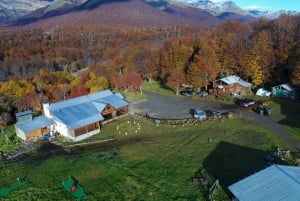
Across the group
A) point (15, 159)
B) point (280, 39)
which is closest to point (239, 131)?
point (15, 159)

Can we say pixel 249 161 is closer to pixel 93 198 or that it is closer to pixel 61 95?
pixel 93 198

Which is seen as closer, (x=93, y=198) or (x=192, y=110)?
(x=93, y=198)

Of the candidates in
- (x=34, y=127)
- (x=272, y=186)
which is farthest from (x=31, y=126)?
(x=272, y=186)

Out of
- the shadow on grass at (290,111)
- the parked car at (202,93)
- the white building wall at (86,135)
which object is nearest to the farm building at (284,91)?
the shadow on grass at (290,111)

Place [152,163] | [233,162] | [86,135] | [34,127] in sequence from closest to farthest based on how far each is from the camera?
1. [233,162]
2. [152,163]
3. [86,135]
4. [34,127]

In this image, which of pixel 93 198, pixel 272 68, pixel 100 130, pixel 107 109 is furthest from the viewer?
pixel 272 68

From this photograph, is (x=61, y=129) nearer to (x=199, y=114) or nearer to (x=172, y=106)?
(x=172, y=106)

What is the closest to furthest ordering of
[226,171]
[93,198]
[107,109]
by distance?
1. [93,198]
2. [226,171]
3. [107,109]
